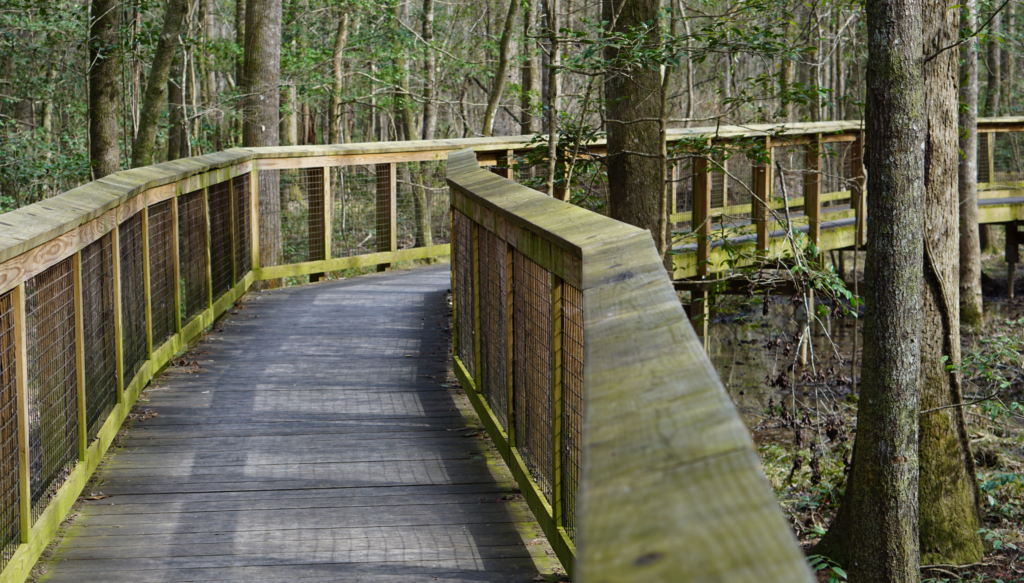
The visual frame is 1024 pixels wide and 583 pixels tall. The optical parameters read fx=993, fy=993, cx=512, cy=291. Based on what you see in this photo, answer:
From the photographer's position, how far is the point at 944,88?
5.73 metres

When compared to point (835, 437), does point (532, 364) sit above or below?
above

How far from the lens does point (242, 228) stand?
8.38 meters

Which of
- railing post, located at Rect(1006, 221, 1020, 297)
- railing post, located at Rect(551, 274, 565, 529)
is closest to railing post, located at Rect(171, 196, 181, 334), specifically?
railing post, located at Rect(551, 274, 565, 529)

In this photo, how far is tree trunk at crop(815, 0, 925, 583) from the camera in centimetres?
445

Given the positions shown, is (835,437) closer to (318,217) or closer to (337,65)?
(318,217)

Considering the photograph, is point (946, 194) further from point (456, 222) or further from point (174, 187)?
point (174, 187)

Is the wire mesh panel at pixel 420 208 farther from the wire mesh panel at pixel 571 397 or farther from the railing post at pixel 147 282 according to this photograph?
the wire mesh panel at pixel 571 397

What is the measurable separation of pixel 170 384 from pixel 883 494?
12.7ft

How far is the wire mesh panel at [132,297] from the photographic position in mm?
4734

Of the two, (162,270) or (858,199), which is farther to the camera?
(858,199)

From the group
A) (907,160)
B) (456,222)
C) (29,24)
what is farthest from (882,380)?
(29,24)

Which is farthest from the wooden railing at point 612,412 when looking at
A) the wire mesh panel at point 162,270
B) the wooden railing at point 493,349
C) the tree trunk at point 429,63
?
the tree trunk at point 429,63

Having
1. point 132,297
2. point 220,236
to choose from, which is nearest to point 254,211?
point 220,236

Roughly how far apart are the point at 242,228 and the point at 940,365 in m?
5.53
